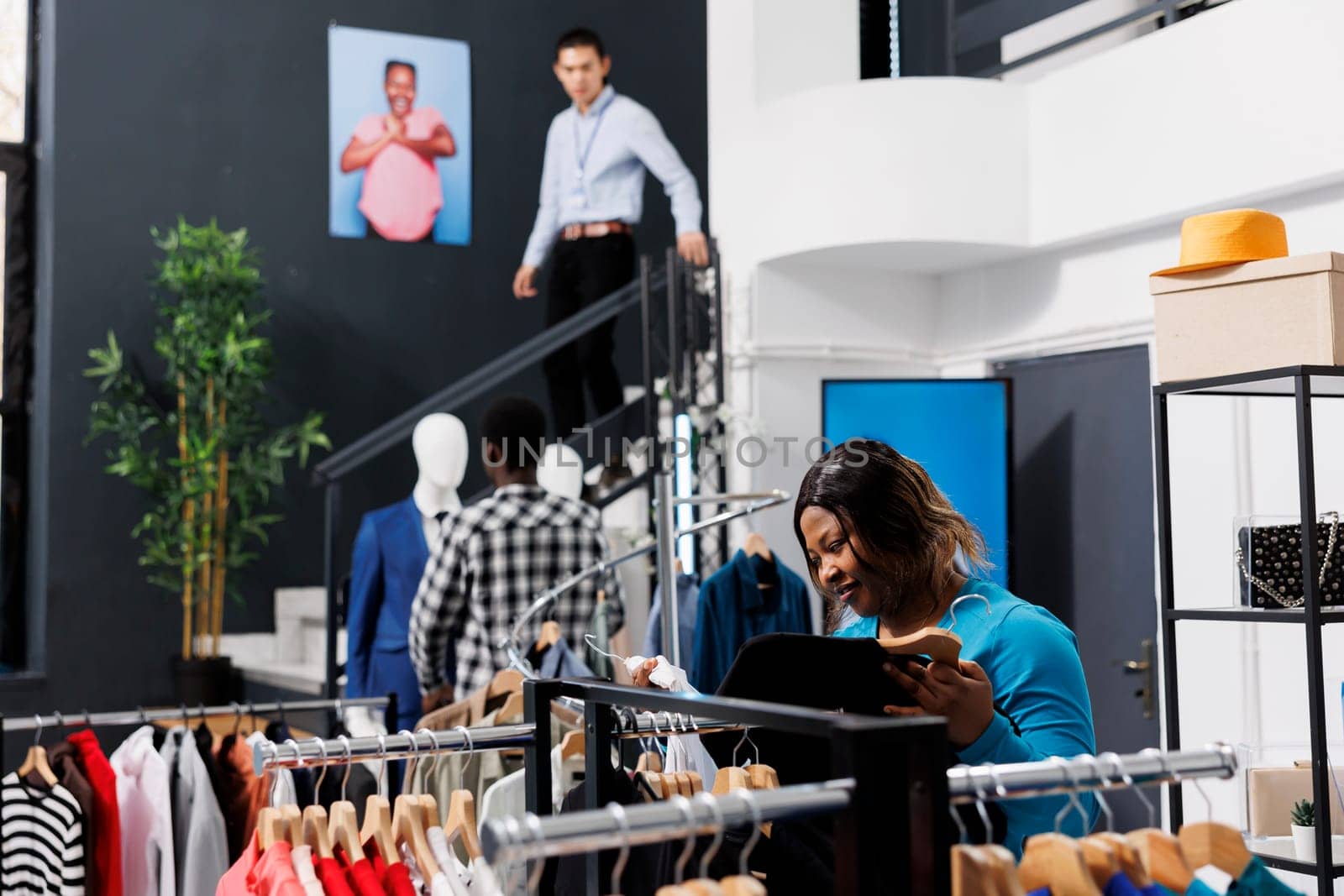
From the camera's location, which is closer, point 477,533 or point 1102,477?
point 477,533

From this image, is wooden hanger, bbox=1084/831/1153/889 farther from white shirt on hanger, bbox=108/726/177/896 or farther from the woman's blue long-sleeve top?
white shirt on hanger, bbox=108/726/177/896

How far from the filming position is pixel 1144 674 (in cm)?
476

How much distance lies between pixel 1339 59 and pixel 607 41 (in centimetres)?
459

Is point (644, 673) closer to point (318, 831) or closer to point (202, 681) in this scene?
point (318, 831)

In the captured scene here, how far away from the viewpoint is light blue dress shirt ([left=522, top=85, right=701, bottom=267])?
7.02 m

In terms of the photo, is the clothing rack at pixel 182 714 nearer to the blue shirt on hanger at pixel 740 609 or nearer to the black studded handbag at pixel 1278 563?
the blue shirt on hanger at pixel 740 609

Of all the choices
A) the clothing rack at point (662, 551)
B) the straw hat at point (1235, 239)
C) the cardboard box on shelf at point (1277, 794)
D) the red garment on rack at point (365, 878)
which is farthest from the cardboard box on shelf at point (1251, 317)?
the red garment on rack at point (365, 878)

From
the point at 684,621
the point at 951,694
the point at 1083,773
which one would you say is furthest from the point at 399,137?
the point at 1083,773

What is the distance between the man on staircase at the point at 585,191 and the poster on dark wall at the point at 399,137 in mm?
467

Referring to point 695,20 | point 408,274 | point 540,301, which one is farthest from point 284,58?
point 695,20

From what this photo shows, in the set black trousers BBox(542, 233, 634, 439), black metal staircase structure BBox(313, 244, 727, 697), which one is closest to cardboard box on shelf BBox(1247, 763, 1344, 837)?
black metal staircase structure BBox(313, 244, 727, 697)

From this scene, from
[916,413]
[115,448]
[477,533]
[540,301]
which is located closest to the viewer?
[477,533]

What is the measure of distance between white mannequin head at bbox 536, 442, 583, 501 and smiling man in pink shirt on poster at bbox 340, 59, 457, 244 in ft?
8.19

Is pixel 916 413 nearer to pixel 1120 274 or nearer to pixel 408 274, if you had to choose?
pixel 1120 274
